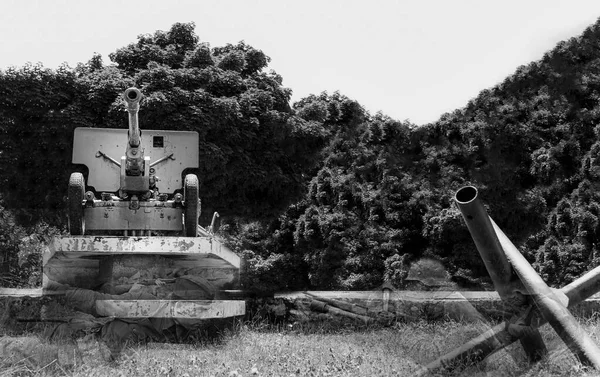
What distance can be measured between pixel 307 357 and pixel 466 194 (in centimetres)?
216

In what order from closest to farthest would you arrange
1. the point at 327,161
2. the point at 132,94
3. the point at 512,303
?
the point at 512,303 < the point at 132,94 < the point at 327,161

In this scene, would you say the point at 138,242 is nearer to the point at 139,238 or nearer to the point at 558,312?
the point at 139,238

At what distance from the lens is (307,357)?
7.11 m

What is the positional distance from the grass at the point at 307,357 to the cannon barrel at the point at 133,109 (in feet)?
9.62

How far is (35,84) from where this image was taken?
16375mm

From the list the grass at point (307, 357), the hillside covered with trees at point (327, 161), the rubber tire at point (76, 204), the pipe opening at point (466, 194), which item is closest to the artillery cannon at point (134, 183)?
the rubber tire at point (76, 204)

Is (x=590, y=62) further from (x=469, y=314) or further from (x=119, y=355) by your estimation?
(x=119, y=355)

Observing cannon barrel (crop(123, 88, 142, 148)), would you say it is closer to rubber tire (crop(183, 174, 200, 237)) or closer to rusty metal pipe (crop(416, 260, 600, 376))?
rubber tire (crop(183, 174, 200, 237))

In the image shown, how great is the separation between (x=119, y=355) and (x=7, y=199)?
11168mm

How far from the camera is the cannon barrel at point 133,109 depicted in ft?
31.1

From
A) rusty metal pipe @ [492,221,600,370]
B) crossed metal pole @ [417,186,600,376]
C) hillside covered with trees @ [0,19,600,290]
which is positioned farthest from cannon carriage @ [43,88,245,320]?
hillside covered with trees @ [0,19,600,290]

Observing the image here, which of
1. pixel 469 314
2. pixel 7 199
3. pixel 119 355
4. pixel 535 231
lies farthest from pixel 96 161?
pixel 535 231

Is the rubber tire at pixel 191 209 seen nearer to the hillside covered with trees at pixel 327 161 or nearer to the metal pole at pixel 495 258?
the metal pole at pixel 495 258

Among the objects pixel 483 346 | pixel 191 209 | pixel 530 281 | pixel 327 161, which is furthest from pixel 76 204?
pixel 327 161
